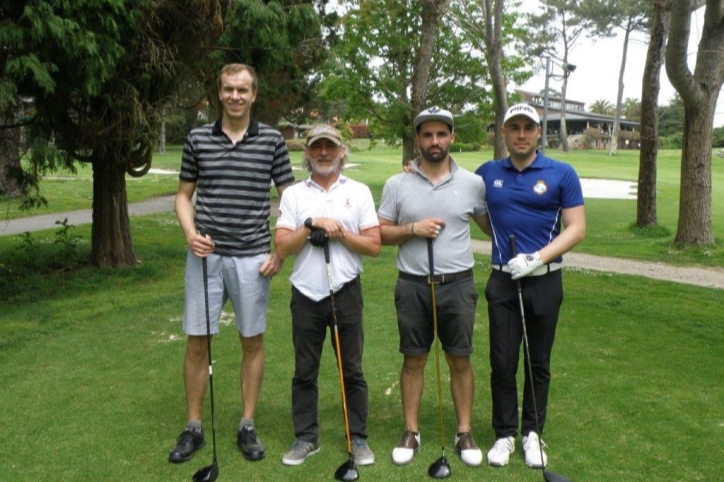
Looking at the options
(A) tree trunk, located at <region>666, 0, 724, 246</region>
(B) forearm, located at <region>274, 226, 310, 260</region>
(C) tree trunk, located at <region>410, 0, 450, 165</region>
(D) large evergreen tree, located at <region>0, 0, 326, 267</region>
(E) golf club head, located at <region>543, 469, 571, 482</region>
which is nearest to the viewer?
(E) golf club head, located at <region>543, 469, 571, 482</region>

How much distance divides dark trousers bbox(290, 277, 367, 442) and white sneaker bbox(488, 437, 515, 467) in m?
0.76

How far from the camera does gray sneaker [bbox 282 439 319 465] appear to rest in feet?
15.0

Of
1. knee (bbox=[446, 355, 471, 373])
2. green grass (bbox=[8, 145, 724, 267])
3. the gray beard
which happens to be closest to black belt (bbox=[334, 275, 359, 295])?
knee (bbox=[446, 355, 471, 373])

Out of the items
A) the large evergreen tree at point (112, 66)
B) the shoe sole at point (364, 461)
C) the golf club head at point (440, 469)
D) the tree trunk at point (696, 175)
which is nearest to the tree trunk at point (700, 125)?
the tree trunk at point (696, 175)

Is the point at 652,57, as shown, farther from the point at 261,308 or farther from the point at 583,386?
the point at 261,308

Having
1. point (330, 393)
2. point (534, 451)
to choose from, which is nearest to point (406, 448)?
point (534, 451)

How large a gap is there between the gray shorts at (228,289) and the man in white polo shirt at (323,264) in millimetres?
242

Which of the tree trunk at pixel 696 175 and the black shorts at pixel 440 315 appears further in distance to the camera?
the tree trunk at pixel 696 175

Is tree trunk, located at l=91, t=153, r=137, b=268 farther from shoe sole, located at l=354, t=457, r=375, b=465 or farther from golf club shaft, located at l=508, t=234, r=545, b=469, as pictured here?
golf club shaft, located at l=508, t=234, r=545, b=469

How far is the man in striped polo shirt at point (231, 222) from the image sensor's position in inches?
183

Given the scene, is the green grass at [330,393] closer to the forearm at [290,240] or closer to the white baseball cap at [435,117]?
the forearm at [290,240]

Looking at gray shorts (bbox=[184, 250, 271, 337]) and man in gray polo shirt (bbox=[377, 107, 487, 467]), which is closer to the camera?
man in gray polo shirt (bbox=[377, 107, 487, 467])

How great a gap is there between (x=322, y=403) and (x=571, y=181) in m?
2.45

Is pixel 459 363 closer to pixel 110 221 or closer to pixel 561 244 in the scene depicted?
pixel 561 244
